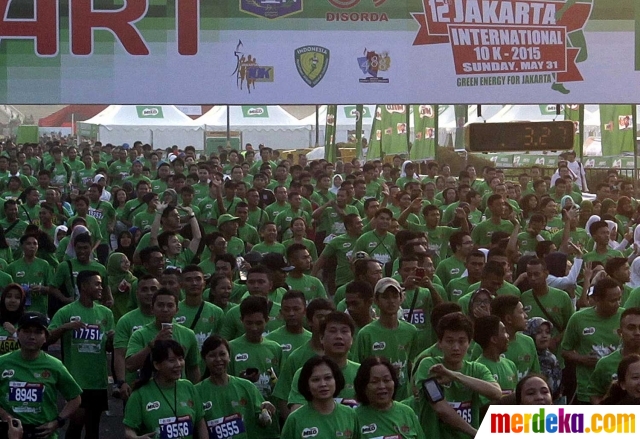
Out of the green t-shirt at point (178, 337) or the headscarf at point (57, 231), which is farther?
the headscarf at point (57, 231)

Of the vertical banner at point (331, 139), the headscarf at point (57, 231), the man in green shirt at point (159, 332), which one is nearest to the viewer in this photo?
the man in green shirt at point (159, 332)

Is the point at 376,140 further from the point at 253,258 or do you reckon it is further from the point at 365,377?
the point at 365,377

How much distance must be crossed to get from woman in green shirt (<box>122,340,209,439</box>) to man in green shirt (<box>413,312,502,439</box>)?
126 centimetres

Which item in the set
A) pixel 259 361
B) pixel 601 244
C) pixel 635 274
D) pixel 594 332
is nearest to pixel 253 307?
pixel 259 361

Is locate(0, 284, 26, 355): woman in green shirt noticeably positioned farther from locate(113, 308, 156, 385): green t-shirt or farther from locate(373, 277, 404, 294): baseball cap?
locate(373, 277, 404, 294): baseball cap

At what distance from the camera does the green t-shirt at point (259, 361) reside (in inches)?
313

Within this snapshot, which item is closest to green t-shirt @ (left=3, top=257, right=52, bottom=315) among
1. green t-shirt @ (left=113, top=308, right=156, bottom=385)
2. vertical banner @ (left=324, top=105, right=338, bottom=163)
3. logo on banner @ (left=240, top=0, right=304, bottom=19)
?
green t-shirt @ (left=113, top=308, right=156, bottom=385)

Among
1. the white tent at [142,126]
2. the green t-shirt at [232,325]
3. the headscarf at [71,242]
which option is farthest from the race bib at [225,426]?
the white tent at [142,126]

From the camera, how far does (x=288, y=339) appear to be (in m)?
8.32

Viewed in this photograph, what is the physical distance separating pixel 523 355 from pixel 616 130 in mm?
23104

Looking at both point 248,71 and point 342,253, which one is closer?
point 342,253

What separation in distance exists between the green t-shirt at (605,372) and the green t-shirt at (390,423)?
181cm

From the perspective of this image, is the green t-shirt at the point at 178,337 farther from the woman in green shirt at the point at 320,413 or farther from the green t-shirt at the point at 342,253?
the green t-shirt at the point at 342,253

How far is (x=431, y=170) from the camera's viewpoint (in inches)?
832
